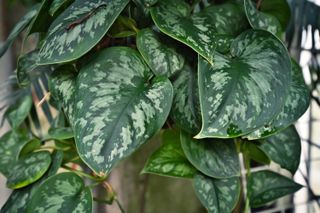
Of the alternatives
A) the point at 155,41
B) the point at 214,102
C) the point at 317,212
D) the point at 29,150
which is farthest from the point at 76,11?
the point at 317,212

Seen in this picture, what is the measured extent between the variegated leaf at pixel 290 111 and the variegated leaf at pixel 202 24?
0.37 feet

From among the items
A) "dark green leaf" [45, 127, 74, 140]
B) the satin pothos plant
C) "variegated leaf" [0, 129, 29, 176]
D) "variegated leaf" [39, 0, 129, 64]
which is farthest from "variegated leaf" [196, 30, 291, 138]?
"variegated leaf" [0, 129, 29, 176]

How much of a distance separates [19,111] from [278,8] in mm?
530

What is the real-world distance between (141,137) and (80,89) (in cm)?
10

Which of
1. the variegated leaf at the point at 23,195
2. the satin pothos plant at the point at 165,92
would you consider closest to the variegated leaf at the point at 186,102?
the satin pothos plant at the point at 165,92

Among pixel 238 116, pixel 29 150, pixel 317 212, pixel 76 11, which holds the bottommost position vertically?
pixel 317 212

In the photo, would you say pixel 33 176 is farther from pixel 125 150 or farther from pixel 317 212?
pixel 317 212

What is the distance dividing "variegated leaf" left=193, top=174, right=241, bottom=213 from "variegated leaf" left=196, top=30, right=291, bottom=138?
0.16 meters

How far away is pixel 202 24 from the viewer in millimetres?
537

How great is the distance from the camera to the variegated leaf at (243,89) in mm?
441

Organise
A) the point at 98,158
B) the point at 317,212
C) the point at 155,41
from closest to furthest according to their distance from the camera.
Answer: the point at 98,158 < the point at 155,41 < the point at 317,212

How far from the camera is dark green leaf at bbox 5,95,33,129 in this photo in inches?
30.6

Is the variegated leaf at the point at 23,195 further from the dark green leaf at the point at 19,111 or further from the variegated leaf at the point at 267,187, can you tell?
the variegated leaf at the point at 267,187

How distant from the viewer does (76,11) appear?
0.53 m
